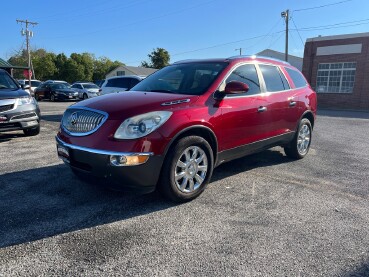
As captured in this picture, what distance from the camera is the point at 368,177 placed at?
506cm

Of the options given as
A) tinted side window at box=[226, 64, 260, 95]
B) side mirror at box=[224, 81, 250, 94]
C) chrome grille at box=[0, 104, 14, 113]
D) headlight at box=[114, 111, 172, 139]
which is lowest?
chrome grille at box=[0, 104, 14, 113]

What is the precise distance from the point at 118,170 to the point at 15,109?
16.8 feet

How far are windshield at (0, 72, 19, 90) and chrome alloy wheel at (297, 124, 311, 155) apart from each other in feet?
22.7

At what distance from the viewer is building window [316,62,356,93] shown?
24.3 metres

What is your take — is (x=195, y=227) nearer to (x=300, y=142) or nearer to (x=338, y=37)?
(x=300, y=142)

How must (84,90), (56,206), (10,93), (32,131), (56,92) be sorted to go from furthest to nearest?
(84,90) → (56,92) → (32,131) → (10,93) → (56,206)

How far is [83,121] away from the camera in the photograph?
369cm

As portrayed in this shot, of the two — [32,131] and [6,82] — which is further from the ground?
[6,82]

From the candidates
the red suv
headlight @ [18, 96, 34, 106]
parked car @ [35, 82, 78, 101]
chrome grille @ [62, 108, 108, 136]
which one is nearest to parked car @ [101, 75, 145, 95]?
headlight @ [18, 96, 34, 106]

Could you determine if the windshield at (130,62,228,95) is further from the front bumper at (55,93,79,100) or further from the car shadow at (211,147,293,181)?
the front bumper at (55,93,79,100)

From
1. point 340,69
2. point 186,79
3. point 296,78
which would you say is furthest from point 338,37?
point 186,79

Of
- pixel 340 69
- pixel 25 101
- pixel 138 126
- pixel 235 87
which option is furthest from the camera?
pixel 340 69

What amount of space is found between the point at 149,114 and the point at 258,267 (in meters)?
1.86

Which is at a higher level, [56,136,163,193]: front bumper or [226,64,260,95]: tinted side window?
[226,64,260,95]: tinted side window
